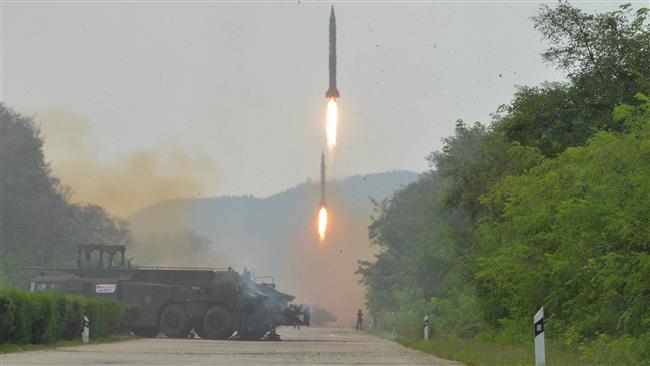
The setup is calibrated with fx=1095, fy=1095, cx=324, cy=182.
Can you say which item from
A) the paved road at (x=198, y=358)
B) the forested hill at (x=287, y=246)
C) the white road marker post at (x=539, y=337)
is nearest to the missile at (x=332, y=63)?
the paved road at (x=198, y=358)

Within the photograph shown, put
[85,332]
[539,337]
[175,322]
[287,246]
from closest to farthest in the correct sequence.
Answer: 1. [539,337]
2. [85,332]
3. [175,322]
4. [287,246]

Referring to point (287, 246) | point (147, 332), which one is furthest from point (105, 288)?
point (287, 246)

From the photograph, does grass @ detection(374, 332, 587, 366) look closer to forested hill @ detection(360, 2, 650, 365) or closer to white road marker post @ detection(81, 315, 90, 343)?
forested hill @ detection(360, 2, 650, 365)

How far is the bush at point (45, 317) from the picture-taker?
3212 cm

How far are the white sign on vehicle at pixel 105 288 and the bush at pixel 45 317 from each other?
804cm

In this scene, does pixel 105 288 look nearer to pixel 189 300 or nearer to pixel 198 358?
pixel 189 300

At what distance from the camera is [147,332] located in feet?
171

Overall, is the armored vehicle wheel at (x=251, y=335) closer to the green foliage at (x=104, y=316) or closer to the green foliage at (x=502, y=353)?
the green foliage at (x=104, y=316)

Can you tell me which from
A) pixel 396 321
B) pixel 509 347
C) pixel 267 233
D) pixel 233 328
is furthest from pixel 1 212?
pixel 267 233

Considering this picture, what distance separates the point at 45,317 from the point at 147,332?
55.5 ft

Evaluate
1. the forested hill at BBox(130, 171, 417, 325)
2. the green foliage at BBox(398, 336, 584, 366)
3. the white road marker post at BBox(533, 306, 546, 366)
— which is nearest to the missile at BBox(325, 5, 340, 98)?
the green foliage at BBox(398, 336, 584, 366)

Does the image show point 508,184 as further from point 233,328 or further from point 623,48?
point 233,328

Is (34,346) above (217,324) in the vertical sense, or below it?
below

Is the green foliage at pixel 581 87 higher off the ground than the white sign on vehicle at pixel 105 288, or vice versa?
the green foliage at pixel 581 87
